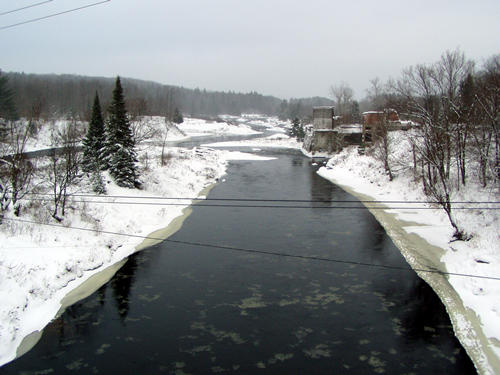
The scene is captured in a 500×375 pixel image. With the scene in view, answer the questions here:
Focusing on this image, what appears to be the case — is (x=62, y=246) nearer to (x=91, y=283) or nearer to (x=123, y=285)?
(x=91, y=283)

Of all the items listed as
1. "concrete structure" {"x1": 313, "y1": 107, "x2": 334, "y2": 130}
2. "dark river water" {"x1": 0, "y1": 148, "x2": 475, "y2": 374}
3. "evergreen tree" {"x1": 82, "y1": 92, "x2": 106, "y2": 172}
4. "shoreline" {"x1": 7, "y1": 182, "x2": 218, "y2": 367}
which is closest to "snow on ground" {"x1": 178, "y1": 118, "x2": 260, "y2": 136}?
"concrete structure" {"x1": 313, "y1": 107, "x2": 334, "y2": 130}

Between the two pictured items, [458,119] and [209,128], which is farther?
[209,128]

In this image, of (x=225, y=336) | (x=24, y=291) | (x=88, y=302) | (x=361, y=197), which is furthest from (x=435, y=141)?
(x=24, y=291)

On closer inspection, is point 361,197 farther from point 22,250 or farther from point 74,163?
point 22,250

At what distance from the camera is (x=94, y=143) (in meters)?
28.5

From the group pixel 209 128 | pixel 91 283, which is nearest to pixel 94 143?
pixel 91 283

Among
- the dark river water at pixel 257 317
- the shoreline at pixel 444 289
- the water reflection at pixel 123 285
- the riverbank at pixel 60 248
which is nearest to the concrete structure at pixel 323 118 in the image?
the shoreline at pixel 444 289

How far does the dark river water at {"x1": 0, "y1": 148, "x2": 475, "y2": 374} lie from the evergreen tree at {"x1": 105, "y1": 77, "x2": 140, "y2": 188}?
31.4 ft

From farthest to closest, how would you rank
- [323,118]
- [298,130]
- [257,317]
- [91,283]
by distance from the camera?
[298,130]
[323,118]
[91,283]
[257,317]

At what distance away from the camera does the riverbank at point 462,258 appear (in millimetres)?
12070

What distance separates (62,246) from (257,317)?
31.4ft

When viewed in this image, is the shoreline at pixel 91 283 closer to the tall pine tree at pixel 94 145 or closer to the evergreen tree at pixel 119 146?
the evergreen tree at pixel 119 146

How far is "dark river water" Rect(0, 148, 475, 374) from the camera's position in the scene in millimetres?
10578

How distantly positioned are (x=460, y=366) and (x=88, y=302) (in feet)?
38.9
